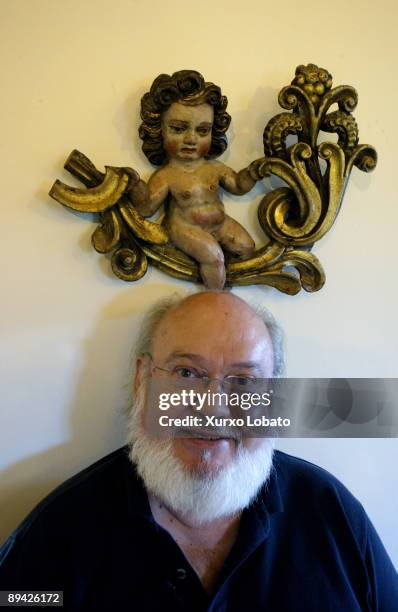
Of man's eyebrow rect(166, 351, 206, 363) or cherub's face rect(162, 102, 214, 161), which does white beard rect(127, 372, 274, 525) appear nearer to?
man's eyebrow rect(166, 351, 206, 363)

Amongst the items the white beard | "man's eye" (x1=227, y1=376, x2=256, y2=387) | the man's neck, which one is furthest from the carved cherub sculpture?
the man's neck

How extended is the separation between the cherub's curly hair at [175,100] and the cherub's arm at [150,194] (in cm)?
4

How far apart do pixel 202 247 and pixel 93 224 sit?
22cm

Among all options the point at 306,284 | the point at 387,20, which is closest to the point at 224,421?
the point at 306,284

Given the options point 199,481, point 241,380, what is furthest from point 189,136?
point 199,481

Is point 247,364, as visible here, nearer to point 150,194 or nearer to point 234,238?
point 234,238

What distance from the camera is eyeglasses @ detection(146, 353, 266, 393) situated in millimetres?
779

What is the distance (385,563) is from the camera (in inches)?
34.4

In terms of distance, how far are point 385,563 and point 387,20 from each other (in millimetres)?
1089

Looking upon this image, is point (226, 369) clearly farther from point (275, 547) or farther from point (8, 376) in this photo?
point (8, 376)

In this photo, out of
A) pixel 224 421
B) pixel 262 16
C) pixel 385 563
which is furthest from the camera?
pixel 262 16

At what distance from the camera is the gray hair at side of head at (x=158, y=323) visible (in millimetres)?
882

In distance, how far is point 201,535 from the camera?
2.70 ft

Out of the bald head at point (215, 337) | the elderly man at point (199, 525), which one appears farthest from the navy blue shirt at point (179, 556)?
the bald head at point (215, 337)
